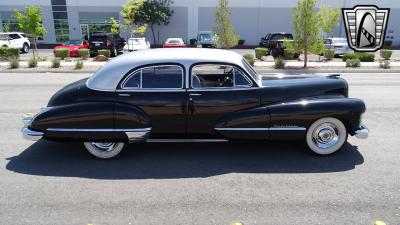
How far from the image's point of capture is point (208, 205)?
3957mm

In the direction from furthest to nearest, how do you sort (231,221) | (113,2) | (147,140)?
(113,2)
(147,140)
(231,221)

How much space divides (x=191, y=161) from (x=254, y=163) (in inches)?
37.5

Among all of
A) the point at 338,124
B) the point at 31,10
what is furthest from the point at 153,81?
the point at 31,10

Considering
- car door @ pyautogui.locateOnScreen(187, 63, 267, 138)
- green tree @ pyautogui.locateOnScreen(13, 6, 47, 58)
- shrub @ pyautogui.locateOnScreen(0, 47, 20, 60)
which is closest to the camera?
car door @ pyautogui.locateOnScreen(187, 63, 267, 138)

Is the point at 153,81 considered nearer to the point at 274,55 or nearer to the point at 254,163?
the point at 254,163

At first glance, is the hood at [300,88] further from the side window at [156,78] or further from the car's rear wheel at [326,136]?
the side window at [156,78]

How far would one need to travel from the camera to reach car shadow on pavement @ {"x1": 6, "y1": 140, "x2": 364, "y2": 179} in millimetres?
4840

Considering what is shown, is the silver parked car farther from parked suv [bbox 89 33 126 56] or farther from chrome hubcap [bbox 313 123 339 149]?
chrome hubcap [bbox 313 123 339 149]

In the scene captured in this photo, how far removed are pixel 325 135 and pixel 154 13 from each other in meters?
32.7

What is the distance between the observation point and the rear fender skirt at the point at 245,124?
5059mm

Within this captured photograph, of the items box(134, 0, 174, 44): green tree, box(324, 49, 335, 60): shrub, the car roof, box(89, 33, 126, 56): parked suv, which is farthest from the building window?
the car roof

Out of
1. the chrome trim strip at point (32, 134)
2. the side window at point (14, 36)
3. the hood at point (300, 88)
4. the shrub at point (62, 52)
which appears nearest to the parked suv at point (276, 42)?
the shrub at point (62, 52)

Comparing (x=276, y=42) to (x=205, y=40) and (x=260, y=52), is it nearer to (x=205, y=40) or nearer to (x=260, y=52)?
(x=260, y=52)

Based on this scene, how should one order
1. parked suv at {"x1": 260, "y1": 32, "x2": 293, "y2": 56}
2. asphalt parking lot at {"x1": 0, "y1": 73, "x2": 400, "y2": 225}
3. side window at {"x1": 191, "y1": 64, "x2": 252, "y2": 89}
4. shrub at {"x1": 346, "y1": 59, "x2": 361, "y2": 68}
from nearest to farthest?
asphalt parking lot at {"x1": 0, "y1": 73, "x2": 400, "y2": 225} → side window at {"x1": 191, "y1": 64, "x2": 252, "y2": 89} → shrub at {"x1": 346, "y1": 59, "x2": 361, "y2": 68} → parked suv at {"x1": 260, "y1": 32, "x2": 293, "y2": 56}
